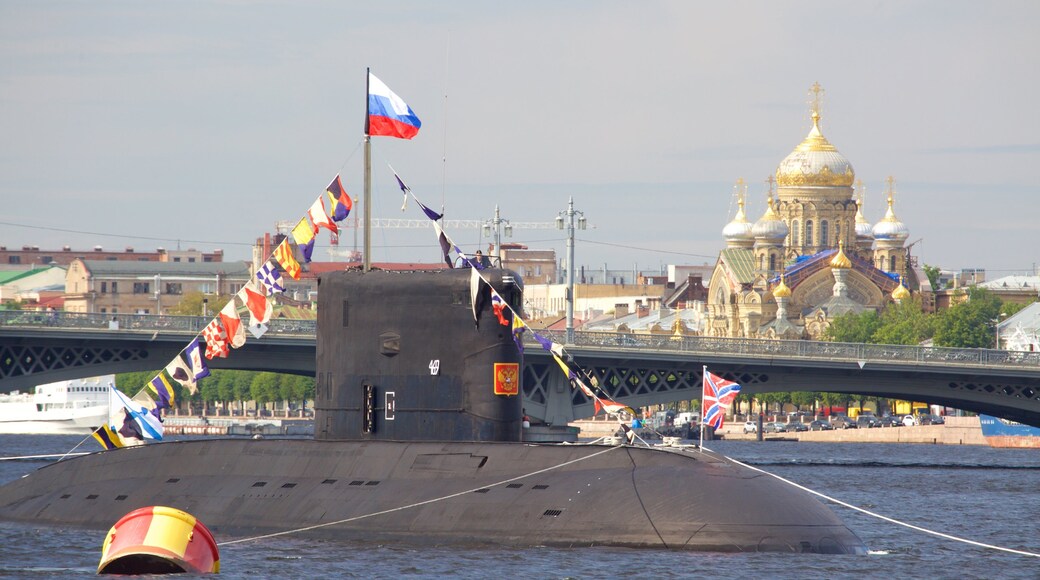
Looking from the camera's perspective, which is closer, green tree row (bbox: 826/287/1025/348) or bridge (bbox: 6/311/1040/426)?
bridge (bbox: 6/311/1040/426)

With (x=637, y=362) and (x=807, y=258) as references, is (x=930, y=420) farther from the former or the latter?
(x=637, y=362)

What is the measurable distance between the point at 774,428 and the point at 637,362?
5503 cm

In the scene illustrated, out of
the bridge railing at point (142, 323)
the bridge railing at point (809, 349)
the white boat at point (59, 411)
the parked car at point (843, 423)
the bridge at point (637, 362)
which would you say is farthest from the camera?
the parked car at point (843, 423)

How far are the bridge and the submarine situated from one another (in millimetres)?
37114

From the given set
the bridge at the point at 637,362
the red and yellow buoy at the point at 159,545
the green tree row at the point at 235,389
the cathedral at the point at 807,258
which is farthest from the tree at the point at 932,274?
the red and yellow buoy at the point at 159,545

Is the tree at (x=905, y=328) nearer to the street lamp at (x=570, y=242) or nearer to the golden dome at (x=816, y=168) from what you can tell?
the golden dome at (x=816, y=168)

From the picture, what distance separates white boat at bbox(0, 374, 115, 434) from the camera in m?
120

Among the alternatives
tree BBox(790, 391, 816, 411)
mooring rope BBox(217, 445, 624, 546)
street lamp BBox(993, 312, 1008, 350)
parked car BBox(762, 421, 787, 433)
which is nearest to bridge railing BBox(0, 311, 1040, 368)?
street lamp BBox(993, 312, 1008, 350)

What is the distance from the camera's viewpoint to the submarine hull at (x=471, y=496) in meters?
27.5

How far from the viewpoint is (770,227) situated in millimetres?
167000

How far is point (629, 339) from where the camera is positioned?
77625 millimetres

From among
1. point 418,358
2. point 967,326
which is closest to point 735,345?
point 418,358

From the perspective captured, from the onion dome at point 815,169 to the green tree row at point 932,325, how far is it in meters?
21.1

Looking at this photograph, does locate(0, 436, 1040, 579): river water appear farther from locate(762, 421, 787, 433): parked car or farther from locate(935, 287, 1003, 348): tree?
locate(935, 287, 1003, 348): tree
